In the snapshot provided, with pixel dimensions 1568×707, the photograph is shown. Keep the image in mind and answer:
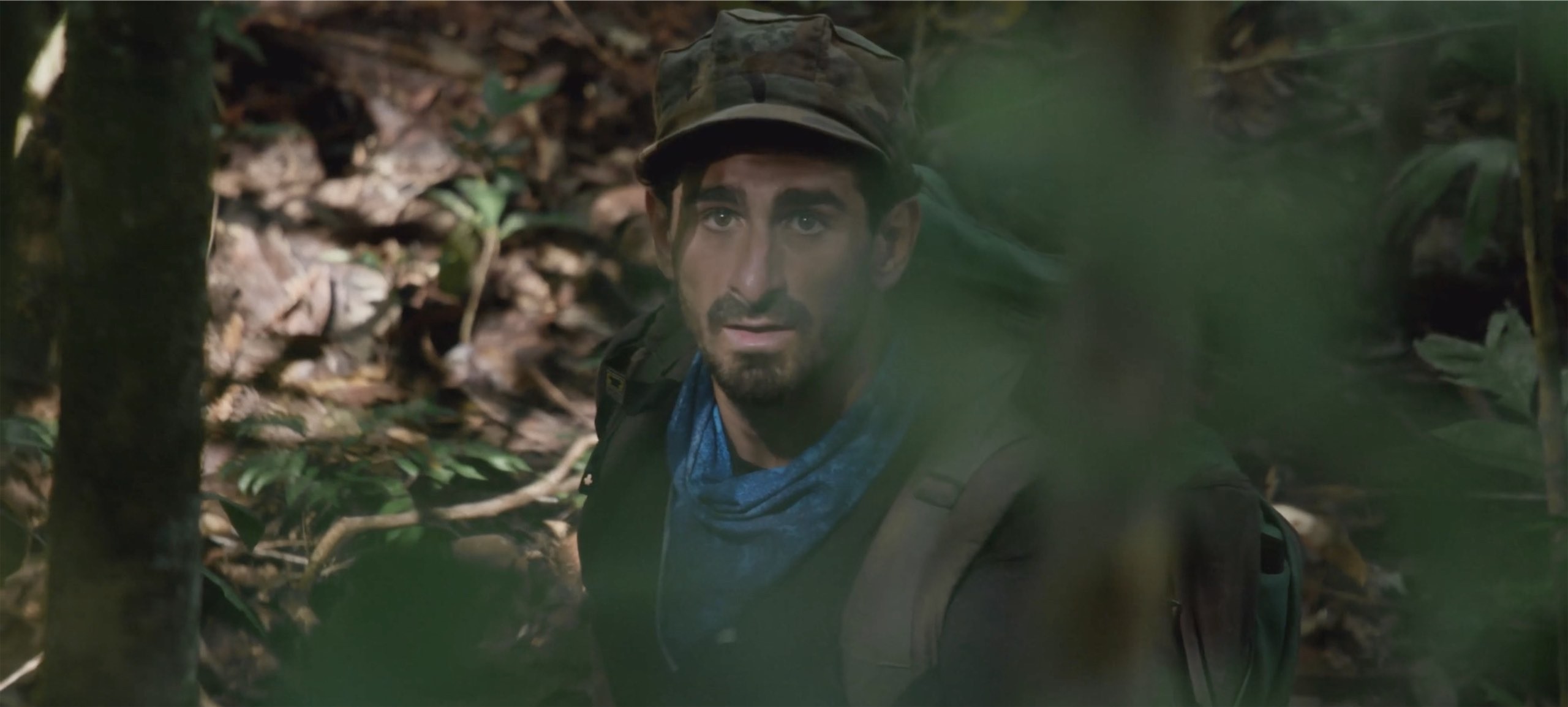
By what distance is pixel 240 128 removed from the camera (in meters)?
3.71

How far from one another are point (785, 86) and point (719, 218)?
0.13 meters

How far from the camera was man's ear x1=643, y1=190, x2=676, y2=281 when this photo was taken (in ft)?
4.73

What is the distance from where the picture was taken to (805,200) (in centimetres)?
133

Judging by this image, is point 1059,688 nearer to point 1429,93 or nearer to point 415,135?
point 1429,93

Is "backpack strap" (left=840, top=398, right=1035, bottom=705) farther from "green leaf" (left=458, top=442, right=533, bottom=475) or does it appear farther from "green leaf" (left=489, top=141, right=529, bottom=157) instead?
"green leaf" (left=489, top=141, right=529, bottom=157)

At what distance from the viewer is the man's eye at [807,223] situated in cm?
133

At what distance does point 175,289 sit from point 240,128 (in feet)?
8.96

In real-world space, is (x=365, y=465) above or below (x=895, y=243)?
below

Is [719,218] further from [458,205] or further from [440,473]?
[458,205]

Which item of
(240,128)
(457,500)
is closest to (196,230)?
(457,500)

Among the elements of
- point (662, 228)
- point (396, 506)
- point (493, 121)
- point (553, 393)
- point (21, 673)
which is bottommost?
point (21, 673)

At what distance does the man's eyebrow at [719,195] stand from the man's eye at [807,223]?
0.17 feet

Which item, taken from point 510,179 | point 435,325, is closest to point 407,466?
point 435,325

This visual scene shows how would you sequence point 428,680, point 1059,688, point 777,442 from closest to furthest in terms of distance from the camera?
1. point 1059,688
2. point 428,680
3. point 777,442
